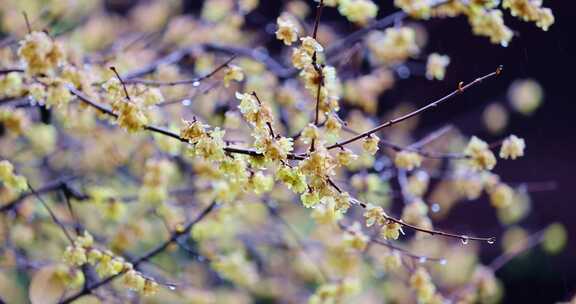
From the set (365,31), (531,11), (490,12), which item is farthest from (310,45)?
(365,31)

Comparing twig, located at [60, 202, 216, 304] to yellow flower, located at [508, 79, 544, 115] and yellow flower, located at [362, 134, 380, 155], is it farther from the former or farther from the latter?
yellow flower, located at [508, 79, 544, 115]

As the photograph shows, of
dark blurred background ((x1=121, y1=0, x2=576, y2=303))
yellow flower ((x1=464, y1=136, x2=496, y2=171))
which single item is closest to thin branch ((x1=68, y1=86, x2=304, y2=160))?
yellow flower ((x1=464, y1=136, x2=496, y2=171))

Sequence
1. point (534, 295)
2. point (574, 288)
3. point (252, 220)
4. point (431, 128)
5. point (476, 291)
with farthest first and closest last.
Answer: point (431, 128), point (534, 295), point (574, 288), point (252, 220), point (476, 291)

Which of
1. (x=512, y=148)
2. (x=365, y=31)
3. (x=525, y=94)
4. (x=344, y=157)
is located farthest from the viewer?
(x=525, y=94)

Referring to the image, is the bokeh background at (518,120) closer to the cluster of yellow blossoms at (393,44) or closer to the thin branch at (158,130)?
the cluster of yellow blossoms at (393,44)

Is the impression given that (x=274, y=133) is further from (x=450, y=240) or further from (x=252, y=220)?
(x=450, y=240)

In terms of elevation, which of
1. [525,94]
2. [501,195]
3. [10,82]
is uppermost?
[525,94]

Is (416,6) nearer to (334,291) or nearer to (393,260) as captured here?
(393,260)

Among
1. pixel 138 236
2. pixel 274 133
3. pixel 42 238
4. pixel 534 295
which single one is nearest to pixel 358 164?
pixel 138 236
